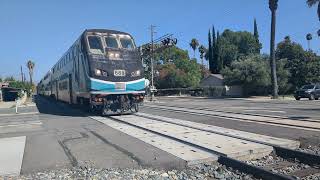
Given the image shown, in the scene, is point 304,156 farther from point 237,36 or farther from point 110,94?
point 237,36

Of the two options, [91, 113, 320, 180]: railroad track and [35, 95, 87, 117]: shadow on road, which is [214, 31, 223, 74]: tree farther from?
[91, 113, 320, 180]: railroad track

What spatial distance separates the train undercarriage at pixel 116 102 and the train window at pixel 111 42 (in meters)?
2.46

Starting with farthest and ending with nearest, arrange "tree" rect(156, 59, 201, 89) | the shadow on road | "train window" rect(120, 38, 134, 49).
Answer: "tree" rect(156, 59, 201, 89) < the shadow on road < "train window" rect(120, 38, 134, 49)

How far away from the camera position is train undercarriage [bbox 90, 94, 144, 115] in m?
19.3

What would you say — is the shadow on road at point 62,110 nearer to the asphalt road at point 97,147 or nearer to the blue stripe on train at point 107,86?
the blue stripe on train at point 107,86

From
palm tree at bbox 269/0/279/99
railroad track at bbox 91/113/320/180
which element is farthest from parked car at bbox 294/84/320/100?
railroad track at bbox 91/113/320/180

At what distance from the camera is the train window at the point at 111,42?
65.9ft

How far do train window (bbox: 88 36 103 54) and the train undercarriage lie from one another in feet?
7.26

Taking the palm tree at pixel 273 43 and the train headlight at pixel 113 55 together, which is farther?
the palm tree at pixel 273 43

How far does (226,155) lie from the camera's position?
8.62 m

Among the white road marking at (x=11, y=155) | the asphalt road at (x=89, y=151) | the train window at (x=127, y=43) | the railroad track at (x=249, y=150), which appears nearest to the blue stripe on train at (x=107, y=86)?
the train window at (x=127, y=43)

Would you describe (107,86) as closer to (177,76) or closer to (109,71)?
(109,71)

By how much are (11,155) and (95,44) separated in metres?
10.3

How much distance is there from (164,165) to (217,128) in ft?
18.1
